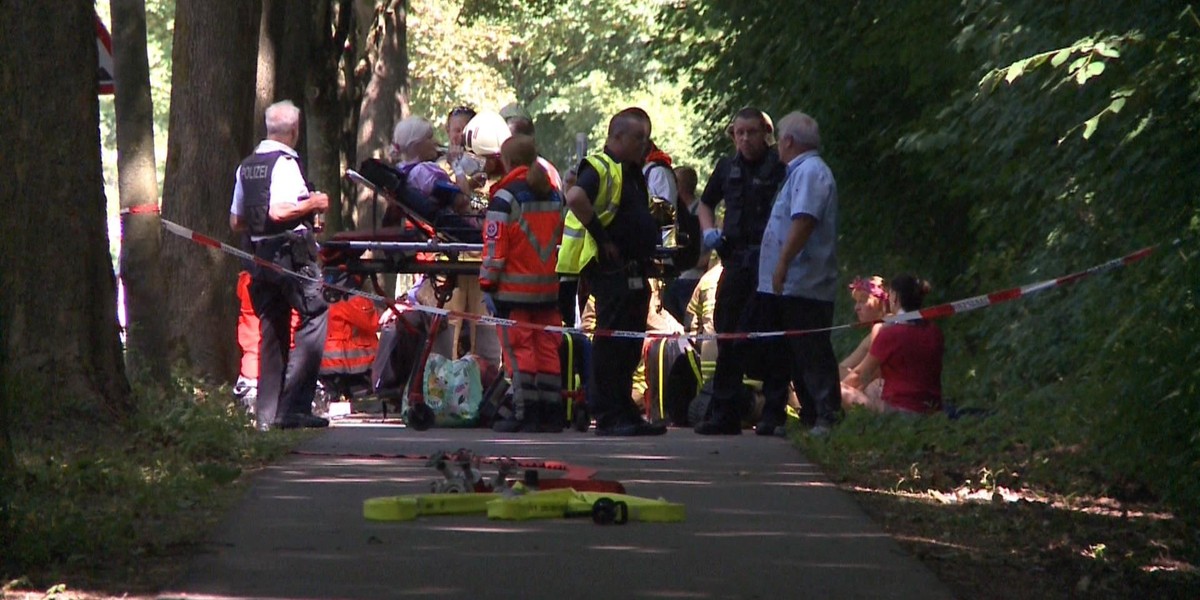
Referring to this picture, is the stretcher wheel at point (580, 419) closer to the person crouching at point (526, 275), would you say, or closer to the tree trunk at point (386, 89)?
the person crouching at point (526, 275)

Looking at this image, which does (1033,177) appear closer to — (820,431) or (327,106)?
(820,431)

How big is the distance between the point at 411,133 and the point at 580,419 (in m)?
3.39

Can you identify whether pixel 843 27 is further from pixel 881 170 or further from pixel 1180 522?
pixel 1180 522

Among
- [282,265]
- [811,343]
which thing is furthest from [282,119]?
[811,343]

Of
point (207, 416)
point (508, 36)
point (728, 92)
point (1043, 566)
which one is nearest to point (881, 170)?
point (728, 92)

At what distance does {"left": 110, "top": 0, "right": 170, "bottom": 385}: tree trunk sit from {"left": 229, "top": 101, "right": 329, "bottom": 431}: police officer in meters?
0.64

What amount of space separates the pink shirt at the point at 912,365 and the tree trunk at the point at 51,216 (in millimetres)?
5422

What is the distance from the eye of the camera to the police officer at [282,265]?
13750 millimetres

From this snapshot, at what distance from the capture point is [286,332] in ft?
46.6

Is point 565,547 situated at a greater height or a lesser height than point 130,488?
lesser

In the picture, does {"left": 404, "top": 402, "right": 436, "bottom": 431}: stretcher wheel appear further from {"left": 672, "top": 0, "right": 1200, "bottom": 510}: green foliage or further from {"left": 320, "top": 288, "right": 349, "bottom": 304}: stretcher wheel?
{"left": 672, "top": 0, "right": 1200, "bottom": 510}: green foliage

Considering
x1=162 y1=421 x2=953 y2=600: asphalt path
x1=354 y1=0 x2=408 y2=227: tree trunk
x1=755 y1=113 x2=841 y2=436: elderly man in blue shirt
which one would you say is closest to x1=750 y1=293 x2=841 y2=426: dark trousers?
x1=755 y1=113 x2=841 y2=436: elderly man in blue shirt

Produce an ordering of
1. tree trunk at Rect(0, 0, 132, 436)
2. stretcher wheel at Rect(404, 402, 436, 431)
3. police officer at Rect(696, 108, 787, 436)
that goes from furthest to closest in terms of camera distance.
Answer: stretcher wheel at Rect(404, 402, 436, 431), police officer at Rect(696, 108, 787, 436), tree trunk at Rect(0, 0, 132, 436)

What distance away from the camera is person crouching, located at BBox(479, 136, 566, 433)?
1423cm
